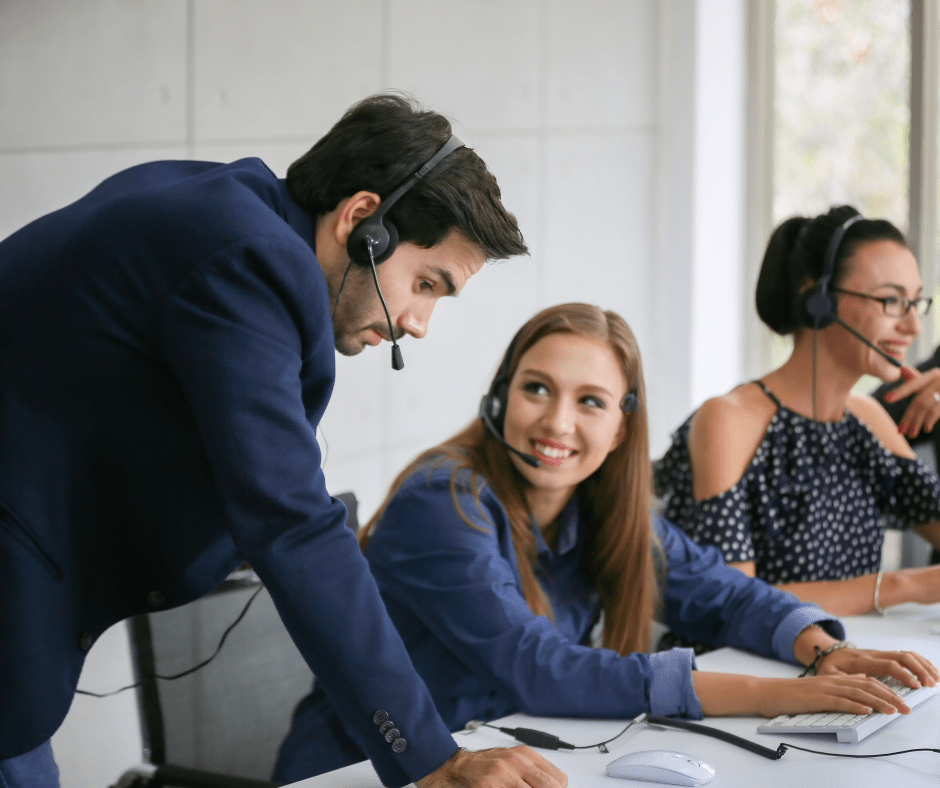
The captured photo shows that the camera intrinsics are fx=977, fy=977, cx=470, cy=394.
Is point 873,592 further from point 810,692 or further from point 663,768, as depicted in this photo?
point 663,768

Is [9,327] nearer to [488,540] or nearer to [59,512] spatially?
[59,512]

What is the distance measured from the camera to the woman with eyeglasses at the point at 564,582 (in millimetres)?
1224

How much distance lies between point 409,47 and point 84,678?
6.31 feet

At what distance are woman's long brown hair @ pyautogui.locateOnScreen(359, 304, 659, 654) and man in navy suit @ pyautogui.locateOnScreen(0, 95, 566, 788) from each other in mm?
495

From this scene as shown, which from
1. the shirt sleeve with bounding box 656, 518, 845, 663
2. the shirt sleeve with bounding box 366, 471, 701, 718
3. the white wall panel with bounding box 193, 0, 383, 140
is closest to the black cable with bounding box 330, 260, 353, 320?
the shirt sleeve with bounding box 366, 471, 701, 718

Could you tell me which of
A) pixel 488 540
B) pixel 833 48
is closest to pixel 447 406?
pixel 488 540

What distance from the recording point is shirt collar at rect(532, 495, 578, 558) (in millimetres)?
1497

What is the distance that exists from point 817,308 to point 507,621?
100 centimetres

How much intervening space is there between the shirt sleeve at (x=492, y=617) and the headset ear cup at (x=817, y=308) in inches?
33.8

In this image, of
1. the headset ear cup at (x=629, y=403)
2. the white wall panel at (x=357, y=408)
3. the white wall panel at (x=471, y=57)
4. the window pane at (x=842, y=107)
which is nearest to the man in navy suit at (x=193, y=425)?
the headset ear cup at (x=629, y=403)

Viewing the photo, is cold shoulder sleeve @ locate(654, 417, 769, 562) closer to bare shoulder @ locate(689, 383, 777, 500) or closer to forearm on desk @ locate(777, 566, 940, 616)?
bare shoulder @ locate(689, 383, 777, 500)

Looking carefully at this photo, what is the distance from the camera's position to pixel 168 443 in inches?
36.9

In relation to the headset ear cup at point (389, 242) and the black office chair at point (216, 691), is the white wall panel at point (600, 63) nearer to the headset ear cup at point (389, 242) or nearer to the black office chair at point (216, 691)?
the black office chair at point (216, 691)

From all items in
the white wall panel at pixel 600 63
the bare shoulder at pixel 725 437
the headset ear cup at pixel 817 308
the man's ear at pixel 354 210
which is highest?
the white wall panel at pixel 600 63
